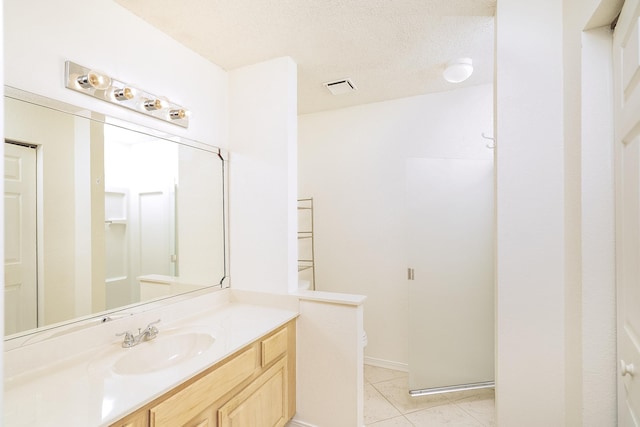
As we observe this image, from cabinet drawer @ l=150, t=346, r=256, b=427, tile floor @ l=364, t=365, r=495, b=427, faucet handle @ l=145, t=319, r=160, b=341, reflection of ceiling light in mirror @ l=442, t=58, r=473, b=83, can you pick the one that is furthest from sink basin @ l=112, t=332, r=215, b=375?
reflection of ceiling light in mirror @ l=442, t=58, r=473, b=83

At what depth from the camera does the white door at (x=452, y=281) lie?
228 cm

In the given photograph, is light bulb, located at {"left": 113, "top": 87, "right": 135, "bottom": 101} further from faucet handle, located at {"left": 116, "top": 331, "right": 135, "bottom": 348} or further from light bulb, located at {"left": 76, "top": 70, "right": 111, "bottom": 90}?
faucet handle, located at {"left": 116, "top": 331, "right": 135, "bottom": 348}

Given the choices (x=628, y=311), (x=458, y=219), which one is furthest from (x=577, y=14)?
(x=458, y=219)

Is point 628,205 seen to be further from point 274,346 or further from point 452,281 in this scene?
point 274,346

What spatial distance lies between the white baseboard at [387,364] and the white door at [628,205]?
179 cm

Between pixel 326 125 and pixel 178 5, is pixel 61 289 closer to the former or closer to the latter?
pixel 178 5

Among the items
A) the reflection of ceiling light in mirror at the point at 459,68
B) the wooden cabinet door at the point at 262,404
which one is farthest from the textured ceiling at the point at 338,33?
the wooden cabinet door at the point at 262,404

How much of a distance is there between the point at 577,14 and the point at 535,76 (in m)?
0.25

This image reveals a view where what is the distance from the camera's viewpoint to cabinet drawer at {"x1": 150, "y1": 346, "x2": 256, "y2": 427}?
1.10 meters

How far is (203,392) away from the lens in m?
1.26

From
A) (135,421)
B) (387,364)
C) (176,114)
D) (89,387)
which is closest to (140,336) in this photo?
(89,387)

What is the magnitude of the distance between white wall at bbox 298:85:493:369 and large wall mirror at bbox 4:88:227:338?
4.23ft

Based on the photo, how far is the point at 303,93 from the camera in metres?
2.66

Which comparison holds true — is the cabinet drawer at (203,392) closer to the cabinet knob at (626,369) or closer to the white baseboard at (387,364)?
the cabinet knob at (626,369)
